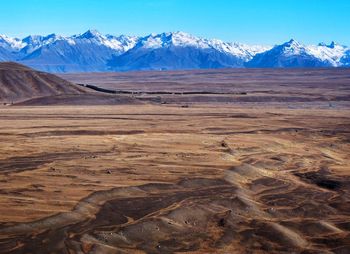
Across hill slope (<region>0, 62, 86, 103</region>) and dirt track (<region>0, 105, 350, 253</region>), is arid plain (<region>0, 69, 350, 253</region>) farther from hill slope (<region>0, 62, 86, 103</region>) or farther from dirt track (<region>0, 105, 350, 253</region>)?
hill slope (<region>0, 62, 86, 103</region>)

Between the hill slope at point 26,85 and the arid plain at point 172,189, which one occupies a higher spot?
the hill slope at point 26,85

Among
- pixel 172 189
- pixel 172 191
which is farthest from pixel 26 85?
pixel 172 191

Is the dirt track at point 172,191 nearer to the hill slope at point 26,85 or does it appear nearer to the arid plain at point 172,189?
the arid plain at point 172,189

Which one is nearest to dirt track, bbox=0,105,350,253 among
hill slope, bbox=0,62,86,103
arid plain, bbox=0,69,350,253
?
arid plain, bbox=0,69,350,253


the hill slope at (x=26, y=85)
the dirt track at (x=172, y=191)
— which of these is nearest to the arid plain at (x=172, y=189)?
the dirt track at (x=172, y=191)

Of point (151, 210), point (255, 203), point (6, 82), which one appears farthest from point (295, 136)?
point (6, 82)

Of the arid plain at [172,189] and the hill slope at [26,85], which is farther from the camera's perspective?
the hill slope at [26,85]
